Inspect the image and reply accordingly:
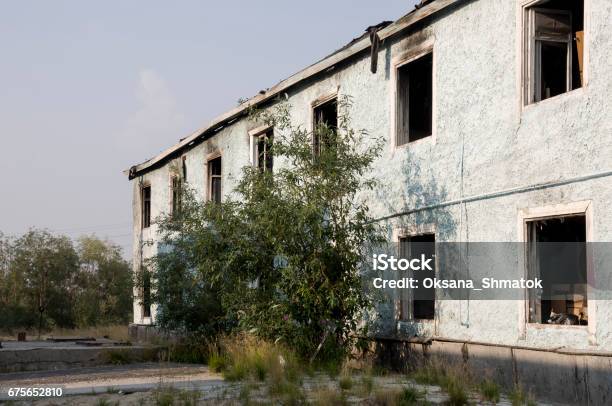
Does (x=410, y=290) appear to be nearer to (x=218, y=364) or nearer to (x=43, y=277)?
(x=218, y=364)

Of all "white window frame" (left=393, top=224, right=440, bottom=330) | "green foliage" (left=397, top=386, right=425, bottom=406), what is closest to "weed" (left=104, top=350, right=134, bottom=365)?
"white window frame" (left=393, top=224, right=440, bottom=330)

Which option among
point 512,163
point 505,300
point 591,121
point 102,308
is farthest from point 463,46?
point 102,308

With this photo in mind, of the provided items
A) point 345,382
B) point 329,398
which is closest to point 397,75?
point 345,382

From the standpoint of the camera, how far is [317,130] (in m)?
13.1

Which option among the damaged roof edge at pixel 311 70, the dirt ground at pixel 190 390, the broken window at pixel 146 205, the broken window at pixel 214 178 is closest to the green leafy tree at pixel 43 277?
the broken window at pixel 146 205

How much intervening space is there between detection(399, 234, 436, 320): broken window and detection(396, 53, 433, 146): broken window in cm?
160

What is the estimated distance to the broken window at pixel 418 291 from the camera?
A: 42.3ft

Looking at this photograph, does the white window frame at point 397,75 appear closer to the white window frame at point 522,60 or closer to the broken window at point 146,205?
the white window frame at point 522,60

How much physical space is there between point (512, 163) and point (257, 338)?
4.46 metres

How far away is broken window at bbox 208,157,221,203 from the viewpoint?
69.3 ft

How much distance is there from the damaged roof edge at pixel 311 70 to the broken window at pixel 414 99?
2.00ft

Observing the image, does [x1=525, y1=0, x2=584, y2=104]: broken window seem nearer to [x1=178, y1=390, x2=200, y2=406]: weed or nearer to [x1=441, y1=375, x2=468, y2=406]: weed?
[x1=441, y1=375, x2=468, y2=406]: weed

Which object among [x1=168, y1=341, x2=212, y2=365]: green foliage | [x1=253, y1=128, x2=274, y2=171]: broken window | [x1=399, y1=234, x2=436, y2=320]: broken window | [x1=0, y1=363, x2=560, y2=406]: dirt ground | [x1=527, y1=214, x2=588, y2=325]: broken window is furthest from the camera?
[x1=253, y1=128, x2=274, y2=171]: broken window

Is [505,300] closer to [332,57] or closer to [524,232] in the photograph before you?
[524,232]
